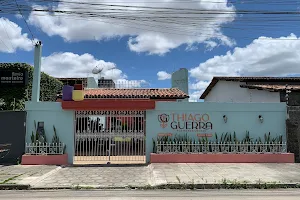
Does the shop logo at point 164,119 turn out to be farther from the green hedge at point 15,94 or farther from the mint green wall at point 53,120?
the green hedge at point 15,94

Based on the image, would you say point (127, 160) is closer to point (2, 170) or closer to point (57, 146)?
point (57, 146)

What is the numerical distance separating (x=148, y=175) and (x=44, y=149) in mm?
4542

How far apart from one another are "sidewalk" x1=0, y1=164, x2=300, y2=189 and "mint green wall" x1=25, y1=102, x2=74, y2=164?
1320 millimetres

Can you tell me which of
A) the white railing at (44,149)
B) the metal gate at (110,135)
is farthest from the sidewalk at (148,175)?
the metal gate at (110,135)

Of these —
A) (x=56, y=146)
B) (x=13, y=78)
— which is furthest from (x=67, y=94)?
(x=13, y=78)

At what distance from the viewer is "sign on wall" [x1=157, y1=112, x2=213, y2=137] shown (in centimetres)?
1139

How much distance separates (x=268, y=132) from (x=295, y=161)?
154 cm

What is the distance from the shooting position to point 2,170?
9.54 meters

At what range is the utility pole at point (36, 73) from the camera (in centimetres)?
1164

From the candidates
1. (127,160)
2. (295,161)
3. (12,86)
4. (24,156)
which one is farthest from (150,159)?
(12,86)

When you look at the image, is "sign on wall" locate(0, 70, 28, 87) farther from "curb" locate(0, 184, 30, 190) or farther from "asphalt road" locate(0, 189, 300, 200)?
"asphalt road" locate(0, 189, 300, 200)

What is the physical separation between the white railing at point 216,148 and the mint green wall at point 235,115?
0.46m

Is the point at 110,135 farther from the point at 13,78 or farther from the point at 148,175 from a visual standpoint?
the point at 13,78

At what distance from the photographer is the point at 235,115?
1155 cm
